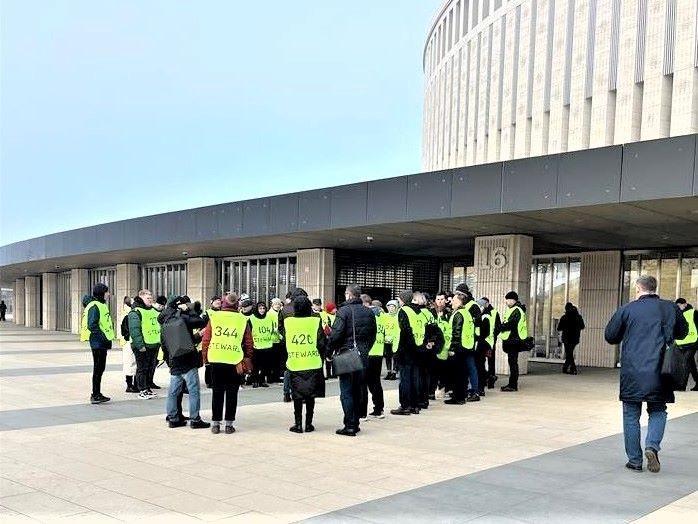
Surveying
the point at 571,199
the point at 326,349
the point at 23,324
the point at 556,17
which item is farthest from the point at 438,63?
the point at 326,349

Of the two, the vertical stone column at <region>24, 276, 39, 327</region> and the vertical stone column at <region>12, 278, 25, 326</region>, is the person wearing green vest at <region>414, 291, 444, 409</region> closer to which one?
the vertical stone column at <region>24, 276, 39, 327</region>

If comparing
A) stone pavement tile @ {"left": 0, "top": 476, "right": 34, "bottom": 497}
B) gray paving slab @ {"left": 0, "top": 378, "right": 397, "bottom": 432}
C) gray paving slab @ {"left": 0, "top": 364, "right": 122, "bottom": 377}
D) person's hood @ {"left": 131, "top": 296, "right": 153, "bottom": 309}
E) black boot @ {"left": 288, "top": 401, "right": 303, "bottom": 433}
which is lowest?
gray paving slab @ {"left": 0, "top": 364, "right": 122, "bottom": 377}

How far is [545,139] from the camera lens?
31578 mm

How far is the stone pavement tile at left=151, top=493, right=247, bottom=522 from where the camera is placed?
4.82 meters

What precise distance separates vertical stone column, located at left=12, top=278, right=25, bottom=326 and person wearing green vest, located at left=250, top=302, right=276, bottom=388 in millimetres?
34320

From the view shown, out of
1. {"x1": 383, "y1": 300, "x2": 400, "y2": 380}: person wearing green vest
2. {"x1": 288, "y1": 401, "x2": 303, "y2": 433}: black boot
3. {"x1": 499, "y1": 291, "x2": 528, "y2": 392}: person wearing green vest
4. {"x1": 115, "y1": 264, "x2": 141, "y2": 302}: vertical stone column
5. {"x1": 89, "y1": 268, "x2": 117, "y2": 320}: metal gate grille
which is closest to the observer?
{"x1": 288, "y1": 401, "x2": 303, "y2": 433}: black boot

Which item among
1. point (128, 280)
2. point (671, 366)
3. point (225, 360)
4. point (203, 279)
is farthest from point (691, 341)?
point (128, 280)

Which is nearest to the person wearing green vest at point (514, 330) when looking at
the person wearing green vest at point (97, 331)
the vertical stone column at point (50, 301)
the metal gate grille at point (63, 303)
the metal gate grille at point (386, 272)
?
the person wearing green vest at point (97, 331)

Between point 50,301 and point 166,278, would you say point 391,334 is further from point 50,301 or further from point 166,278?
point 50,301

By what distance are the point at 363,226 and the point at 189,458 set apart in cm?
828

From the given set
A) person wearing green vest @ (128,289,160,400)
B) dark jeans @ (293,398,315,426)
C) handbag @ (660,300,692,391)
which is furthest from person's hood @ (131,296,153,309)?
handbag @ (660,300,692,391)

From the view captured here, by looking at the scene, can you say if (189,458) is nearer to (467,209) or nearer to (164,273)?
(467,209)

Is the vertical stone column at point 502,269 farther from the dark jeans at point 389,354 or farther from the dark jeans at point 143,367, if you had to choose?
the dark jeans at point 143,367

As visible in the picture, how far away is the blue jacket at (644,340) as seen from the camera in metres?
6.12
